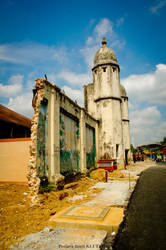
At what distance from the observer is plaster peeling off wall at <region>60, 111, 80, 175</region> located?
9161 mm

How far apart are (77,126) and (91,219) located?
825 centimetres

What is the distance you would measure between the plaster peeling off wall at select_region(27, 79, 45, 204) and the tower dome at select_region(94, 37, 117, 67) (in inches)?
486

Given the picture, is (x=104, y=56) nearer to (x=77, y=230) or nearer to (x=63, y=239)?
(x=77, y=230)

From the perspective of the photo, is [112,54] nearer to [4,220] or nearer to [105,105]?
[105,105]

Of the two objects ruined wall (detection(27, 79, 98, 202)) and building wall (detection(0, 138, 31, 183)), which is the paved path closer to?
ruined wall (detection(27, 79, 98, 202))

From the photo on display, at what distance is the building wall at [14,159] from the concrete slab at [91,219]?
6155mm

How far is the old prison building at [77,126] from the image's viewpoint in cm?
740

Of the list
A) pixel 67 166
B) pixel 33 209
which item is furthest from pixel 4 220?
pixel 67 166

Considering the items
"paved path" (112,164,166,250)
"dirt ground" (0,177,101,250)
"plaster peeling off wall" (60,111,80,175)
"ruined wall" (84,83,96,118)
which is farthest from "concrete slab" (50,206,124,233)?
"ruined wall" (84,83,96,118)

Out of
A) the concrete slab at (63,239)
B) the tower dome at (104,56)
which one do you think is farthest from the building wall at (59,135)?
the tower dome at (104,56)

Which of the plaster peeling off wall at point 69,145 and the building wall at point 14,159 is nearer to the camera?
the plaster peeling off wall at point 69,145

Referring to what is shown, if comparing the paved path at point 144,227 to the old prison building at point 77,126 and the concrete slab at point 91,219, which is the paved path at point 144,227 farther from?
the old prison building at point 77,126

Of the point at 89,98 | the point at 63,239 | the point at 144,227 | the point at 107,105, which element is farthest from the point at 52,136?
the point at 89,98

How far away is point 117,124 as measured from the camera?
1759 centimetres
